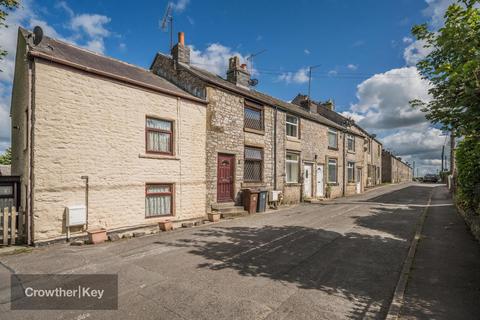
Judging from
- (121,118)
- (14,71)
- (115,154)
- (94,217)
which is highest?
(14,71)

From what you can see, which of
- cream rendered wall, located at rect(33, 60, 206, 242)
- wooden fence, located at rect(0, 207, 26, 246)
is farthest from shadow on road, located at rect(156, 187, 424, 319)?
wooden fence, located at rect(0, 207, 26, 246)

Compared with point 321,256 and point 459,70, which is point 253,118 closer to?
point 321,256

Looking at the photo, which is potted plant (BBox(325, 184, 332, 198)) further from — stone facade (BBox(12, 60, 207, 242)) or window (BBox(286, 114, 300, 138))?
stone facade (BBox(12, 60, 207, 242))

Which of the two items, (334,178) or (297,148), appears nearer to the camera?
(297,148)

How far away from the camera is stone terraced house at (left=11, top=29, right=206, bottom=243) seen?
7492 millimetres

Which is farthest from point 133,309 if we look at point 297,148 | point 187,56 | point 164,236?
point 297,148

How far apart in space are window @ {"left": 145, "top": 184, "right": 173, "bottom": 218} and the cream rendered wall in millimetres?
255

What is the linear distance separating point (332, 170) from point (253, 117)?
10.7m

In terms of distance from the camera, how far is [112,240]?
8180 millimetres

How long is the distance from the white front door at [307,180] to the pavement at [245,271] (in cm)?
925

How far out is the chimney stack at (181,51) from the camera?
14336 millimetres

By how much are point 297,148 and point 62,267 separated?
14.7 meters

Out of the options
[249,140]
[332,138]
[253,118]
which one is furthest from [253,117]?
[332,138]

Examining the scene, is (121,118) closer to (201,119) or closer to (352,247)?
(201,119)
